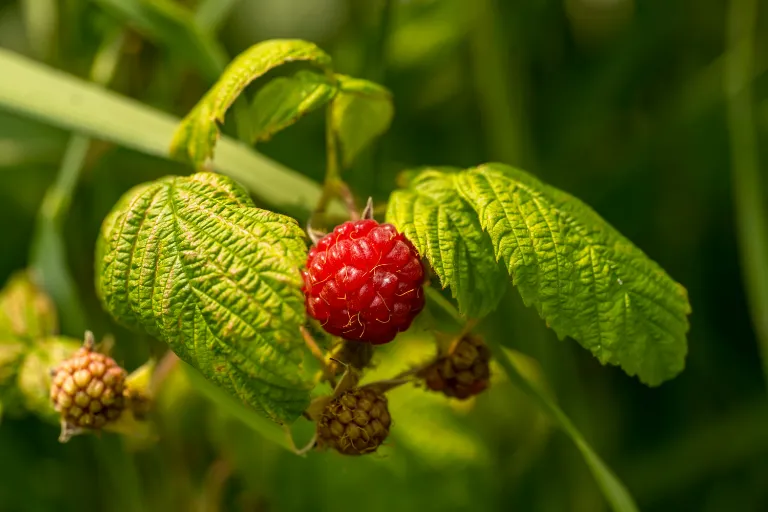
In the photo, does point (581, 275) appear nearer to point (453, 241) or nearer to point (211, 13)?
point (453, 241)

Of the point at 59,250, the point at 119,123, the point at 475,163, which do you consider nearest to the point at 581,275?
the point at 119,123

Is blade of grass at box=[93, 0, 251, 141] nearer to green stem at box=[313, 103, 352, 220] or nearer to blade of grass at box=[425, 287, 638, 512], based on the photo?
green stem at box=[313, 103, 352, 220]

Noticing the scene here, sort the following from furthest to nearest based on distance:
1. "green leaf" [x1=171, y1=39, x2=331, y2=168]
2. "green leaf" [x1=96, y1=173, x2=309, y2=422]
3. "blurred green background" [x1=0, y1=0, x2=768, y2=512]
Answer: "blurred green background" [x1=0, y1=0, x2=768, y2=512] → "green leaf" [x1=171, y1=39, x2=331, y2=168] → "green leaf" [x1=96, y1=173, x2=309, y2=422]

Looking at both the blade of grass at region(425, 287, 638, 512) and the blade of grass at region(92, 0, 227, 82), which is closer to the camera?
the blade of grass at region(425, 287, 638, 512)

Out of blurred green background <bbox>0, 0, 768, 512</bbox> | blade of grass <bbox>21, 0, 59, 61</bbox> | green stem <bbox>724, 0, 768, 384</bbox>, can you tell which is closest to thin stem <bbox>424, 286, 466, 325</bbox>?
blurred green background <bbox>0, 0, 768, 512</bbox>

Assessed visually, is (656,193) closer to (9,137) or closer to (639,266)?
(639,266)

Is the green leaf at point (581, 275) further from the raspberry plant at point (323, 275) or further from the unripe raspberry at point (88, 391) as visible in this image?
the unripe raspberry at point (88, 391)

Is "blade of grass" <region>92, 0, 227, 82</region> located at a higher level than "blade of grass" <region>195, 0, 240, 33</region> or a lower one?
higher

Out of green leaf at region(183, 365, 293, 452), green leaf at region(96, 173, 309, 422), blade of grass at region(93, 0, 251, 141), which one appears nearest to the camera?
green leaf at region(96, 173, 309, 422)
